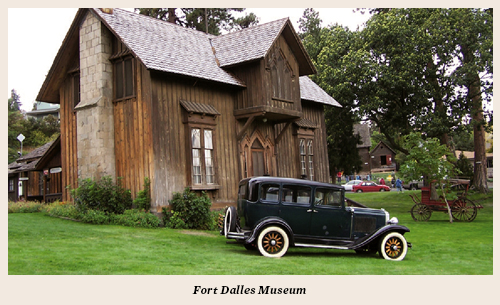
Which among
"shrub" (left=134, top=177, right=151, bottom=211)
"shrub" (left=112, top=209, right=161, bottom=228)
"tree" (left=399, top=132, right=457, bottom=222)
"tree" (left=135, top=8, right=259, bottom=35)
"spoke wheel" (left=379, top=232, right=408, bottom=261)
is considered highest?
"tree" (left=135, top=8, right=259, bottom=35)

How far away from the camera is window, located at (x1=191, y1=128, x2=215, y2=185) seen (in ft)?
63.0

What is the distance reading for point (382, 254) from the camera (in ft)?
40.7

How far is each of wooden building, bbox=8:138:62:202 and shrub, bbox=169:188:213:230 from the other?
956 centimetres

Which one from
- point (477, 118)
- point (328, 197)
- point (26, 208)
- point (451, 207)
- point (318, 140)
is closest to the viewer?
point (328, 197)

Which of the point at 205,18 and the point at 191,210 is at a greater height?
the point at 205,18

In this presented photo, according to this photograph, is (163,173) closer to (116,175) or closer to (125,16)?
(116,175)

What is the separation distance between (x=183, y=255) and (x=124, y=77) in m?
9.57

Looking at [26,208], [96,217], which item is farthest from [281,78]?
[26,208]

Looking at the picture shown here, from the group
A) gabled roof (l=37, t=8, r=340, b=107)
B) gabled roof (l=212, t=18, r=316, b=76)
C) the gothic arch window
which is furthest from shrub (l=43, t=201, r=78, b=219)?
gabled roof (l=212, t=18, r=316, b=76)

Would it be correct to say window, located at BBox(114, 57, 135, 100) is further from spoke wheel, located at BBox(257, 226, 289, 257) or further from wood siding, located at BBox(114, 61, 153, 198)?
spoke wheel, located at BBox(257, 226, 289, 257)

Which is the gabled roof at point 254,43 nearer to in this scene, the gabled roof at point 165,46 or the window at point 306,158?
the gabled roof at point 165,46

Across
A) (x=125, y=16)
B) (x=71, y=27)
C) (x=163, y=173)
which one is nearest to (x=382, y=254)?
(x=163, y=173)

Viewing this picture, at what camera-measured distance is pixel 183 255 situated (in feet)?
38.5

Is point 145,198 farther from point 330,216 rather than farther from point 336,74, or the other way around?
point 336,74
